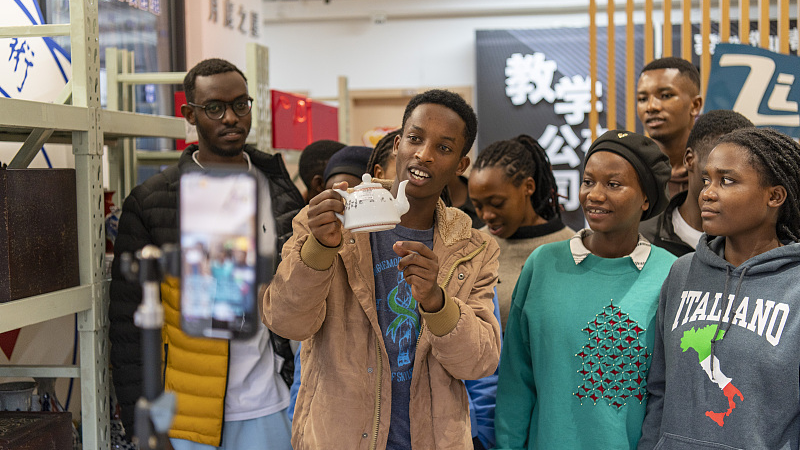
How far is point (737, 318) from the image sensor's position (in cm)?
130

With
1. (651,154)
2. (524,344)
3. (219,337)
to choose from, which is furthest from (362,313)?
(651,154)

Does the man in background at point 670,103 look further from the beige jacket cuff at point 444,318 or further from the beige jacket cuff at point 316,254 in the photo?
the beige jacket cuff at point 316,254

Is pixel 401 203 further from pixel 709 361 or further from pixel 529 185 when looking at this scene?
pixel 529 185

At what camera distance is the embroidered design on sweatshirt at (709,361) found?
1.28 m

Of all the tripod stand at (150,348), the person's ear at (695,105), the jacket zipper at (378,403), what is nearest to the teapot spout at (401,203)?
the jacket zipper at (378,403)

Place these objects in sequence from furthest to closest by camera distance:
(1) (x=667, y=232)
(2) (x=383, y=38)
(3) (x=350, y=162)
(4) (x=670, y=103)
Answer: (2) (x=383, y=38)
(4) (x=670, y=103)
(3) (x=350, y=162)
(1) (x=667, y=232)

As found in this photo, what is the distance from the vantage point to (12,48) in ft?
6.58

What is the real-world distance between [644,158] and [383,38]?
221 inches

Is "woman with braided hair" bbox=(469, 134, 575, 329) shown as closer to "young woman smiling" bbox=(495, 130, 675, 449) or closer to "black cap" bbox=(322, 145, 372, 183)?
"black cap" bbox=(322, 145, 372, 183)

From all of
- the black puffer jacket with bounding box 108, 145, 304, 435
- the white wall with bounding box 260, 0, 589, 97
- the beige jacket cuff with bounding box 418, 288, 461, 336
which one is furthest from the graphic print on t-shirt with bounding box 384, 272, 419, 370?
the white wall with bounding box 260, 0, 589, 97

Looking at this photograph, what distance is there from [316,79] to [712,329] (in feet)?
19.7

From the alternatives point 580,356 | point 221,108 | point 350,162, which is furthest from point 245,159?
point 580,356

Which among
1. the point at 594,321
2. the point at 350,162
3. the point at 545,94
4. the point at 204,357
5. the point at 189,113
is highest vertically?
the point at 545,94

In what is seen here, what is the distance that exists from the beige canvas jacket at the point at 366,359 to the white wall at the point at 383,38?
18.7ft
